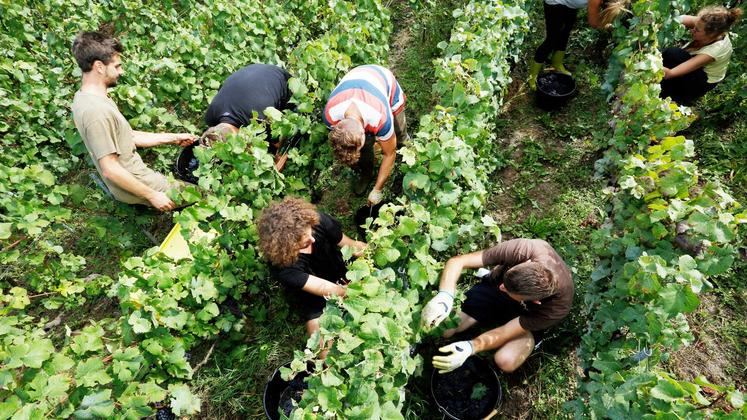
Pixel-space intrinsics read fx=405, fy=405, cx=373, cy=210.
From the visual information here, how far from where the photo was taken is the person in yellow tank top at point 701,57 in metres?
3.43

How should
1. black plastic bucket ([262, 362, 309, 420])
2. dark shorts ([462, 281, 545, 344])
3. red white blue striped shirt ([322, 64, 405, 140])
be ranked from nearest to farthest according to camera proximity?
black plastic bucket ([262, 362, 309, 420]), dark shorts ([462, 281, 545, 344]), red white blue striped shirt ([322, 64, 405, 140])

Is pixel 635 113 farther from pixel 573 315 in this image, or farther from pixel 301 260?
pixel 301 260

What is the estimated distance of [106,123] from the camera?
Result: 284 cm

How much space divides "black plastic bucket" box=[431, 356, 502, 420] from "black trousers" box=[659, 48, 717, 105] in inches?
126

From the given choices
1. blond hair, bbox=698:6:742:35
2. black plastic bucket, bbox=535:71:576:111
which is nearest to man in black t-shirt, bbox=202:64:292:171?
black plastic bucket, bbox=535:71:576:111

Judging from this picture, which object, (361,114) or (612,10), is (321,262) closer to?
(361,114)

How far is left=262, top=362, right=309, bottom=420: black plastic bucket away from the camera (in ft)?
9.30

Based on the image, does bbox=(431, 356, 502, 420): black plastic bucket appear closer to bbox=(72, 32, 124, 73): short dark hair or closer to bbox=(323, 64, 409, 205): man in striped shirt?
bbox=(323, 64, 409, 205): man in striped shirt

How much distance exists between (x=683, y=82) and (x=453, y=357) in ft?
11.5

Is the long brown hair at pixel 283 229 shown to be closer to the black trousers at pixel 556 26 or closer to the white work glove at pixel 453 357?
the white work glove at pixel 453 357

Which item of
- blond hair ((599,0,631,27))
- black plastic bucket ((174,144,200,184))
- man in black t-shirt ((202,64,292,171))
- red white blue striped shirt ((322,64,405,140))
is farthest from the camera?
blond hair ((599,0,631,27))

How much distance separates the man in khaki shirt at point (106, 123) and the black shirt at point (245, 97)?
664 mm

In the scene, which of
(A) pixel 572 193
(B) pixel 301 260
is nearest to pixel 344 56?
(B) pixel 301 260

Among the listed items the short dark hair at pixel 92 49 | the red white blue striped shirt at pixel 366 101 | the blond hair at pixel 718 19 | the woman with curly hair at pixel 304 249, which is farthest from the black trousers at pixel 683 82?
the short dark hair at pixel 92 49
